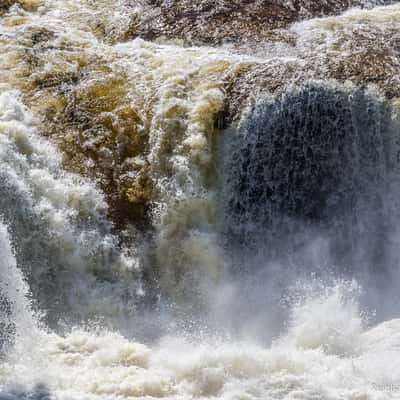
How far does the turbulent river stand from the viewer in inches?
323

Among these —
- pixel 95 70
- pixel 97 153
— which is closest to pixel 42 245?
pixel 97 153

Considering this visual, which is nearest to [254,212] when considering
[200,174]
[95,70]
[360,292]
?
[200,174]

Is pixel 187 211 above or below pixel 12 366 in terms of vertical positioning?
above

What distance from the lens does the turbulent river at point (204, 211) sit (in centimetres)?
820

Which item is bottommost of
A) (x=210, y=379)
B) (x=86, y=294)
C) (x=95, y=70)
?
(x=210, y=379)

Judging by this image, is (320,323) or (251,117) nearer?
(320,323)

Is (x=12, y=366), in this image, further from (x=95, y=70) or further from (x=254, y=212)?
(x=95, y=70)

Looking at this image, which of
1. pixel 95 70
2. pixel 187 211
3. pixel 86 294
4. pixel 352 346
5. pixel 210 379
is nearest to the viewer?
pixel 210 379

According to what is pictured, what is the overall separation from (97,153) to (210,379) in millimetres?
3760

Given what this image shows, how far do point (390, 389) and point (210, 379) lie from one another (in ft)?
6.40

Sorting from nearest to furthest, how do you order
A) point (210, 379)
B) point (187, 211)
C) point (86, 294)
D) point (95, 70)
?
point (210, 379) < point (86, 294) < point (187, 211) < point (95, 70)

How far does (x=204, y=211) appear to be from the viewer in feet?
31.6

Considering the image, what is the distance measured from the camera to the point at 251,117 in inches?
392

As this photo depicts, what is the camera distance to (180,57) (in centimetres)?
1095
